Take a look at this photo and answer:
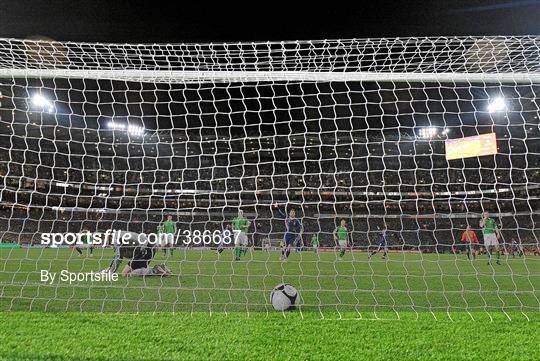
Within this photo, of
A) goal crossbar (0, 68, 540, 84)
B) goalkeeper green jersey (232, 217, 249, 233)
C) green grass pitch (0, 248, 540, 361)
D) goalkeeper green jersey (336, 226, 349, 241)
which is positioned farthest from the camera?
goalkeeper green jersey (336, 226, 349, 241)

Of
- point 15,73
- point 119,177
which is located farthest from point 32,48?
point 119,177

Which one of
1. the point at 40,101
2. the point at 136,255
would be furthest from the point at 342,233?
the point at 40,101

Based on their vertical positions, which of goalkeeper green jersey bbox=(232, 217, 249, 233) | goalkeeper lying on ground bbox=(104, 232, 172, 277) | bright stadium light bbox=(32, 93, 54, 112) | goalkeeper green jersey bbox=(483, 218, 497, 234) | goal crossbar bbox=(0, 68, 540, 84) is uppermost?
bright stadium light bbox=(32, 93, 54, 112)

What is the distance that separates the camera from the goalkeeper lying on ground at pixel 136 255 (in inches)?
273

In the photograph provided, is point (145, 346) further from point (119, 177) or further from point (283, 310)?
point (119, 177)

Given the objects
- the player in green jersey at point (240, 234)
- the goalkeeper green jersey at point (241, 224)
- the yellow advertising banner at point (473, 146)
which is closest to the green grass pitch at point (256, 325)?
the player in green jersey at point (240, 234)

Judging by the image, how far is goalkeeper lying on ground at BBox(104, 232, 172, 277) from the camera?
Answer: 6922mm

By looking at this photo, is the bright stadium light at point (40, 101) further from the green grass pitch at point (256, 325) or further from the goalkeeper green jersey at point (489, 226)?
the goalkeeper green jersey at point (489, 226)

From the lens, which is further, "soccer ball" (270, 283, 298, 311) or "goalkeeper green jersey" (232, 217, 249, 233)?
"goalkeeper green jersey" (232, 217, 249, 233)

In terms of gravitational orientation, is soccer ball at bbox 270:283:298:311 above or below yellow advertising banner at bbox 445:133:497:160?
below

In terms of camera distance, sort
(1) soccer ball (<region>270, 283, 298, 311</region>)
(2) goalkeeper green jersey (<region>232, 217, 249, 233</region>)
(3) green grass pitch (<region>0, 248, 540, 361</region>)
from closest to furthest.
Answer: (3) green grass pitch (<region>0, 248, 540, 361</region>)
(1) soccer ball (<region>270, 283, 298, 311</region>)
(2) goalkeeper green jersey (<region>232, 217, 249, 233</region>)

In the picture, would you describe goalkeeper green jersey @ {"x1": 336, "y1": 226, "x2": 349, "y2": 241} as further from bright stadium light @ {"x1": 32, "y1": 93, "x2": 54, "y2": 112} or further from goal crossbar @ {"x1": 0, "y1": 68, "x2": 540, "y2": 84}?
goal crossbar @ {"x1": 0, "y1": 68, "x2": 540, "y2": 84}

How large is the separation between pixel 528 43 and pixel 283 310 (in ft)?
13.5

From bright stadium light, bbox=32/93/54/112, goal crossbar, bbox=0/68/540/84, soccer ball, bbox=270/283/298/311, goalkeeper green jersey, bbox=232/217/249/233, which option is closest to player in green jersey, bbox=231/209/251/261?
goalkeeper green jersey, bbox=232/217/249/233
